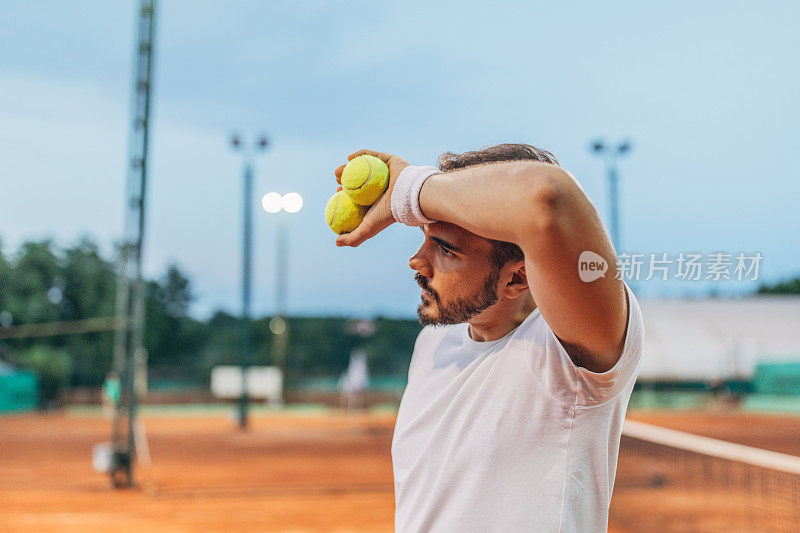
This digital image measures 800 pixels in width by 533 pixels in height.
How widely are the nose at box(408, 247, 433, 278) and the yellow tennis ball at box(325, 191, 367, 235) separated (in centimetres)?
18

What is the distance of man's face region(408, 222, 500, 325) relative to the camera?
1.56 metres

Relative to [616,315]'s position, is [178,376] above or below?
below

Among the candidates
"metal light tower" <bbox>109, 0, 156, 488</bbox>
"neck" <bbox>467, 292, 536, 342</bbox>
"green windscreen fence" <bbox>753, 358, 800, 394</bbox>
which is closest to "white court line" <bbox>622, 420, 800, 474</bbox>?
"neck" <bbox>467, 292, 536, 342</bbox>

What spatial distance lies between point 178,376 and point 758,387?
81.6ft

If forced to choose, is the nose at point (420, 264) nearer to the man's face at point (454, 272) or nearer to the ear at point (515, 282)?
the man's face at point (454, 272)

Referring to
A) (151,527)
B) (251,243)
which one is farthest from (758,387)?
(151,527)

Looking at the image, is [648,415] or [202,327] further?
[202,327]

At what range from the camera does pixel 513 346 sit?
162 cm

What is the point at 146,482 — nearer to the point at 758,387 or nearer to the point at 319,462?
the point at 319,462

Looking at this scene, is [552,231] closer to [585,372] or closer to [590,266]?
[590,266]

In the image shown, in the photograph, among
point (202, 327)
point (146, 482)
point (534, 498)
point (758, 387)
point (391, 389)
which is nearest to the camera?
point (534, 498)

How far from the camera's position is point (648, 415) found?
87.1 feet

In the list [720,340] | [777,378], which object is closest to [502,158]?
[777,378]

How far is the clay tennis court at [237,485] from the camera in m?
8.40
